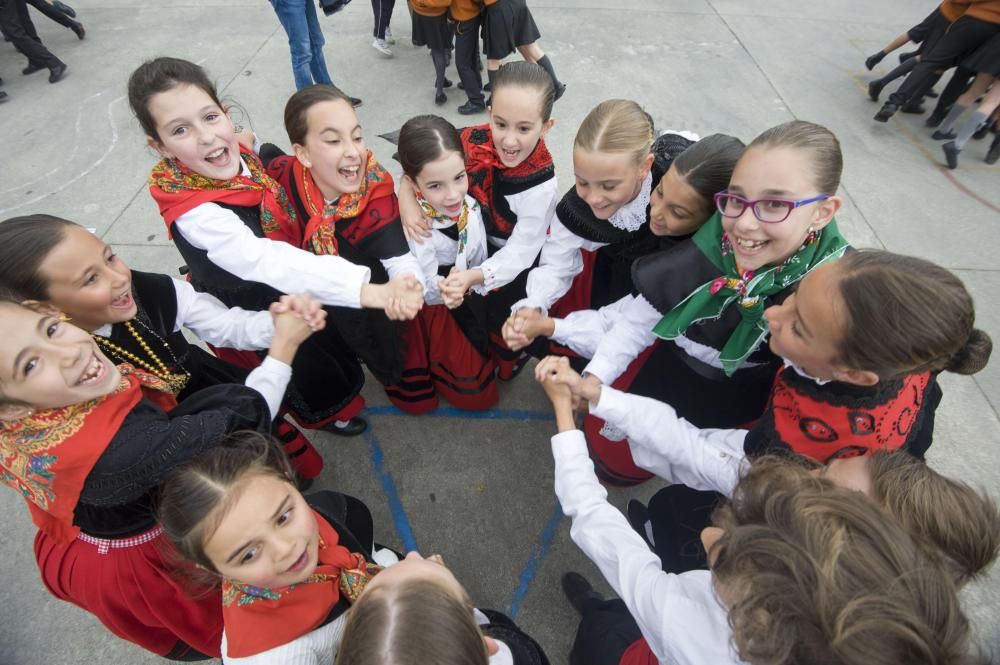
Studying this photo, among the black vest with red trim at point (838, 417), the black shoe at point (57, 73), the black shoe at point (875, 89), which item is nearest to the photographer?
the black vest with red trim at point (838, 417)

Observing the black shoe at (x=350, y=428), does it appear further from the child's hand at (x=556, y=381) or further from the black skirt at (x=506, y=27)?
the black skirt at (x=506, y=27)

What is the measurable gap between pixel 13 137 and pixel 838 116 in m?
7.61

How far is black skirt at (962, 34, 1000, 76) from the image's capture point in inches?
154

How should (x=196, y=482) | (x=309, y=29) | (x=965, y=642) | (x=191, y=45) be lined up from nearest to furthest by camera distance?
1. (x=965, y=642)
2. (x=196, y=482)
3. (x=309, y=29)
4. (x=191, y=45)

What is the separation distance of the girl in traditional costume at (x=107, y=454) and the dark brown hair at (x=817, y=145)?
1.62 m

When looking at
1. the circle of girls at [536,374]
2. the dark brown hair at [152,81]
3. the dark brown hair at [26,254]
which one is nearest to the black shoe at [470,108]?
the circle of girls at [536,374]

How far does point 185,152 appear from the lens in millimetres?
1685

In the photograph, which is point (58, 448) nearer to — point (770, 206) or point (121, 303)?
point (121, 303)

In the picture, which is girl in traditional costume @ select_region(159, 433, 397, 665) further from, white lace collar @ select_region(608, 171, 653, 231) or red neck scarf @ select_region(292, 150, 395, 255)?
white lace collar @ select_region(608, 171, 653, 231)

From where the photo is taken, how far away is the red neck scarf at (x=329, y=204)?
1.88 metres

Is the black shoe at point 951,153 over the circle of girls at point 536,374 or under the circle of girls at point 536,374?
under

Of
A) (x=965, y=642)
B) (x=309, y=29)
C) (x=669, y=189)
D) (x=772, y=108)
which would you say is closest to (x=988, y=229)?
(x=772, y=108)

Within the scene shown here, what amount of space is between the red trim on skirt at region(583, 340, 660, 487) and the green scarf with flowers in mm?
524

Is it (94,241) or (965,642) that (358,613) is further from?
(94,241)
